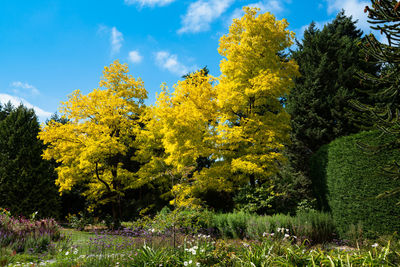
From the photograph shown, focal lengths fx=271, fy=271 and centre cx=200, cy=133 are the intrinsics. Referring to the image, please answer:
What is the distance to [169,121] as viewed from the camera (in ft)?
42.6

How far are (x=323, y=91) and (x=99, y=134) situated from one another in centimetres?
1338

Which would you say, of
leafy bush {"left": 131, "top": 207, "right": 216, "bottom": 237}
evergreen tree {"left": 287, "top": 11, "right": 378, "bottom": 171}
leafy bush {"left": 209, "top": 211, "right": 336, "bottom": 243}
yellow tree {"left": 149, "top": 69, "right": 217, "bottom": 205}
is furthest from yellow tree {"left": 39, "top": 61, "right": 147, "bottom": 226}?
evergreen tree {"left": 287, "top": 11, "right": 378, "bottom": 171}

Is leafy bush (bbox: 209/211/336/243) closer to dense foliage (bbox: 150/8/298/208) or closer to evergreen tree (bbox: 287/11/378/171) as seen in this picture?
dense foliage (bbox: 150/8/298/208)

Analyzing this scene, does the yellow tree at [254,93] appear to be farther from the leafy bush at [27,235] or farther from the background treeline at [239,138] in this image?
the leafy bush at [27,235]

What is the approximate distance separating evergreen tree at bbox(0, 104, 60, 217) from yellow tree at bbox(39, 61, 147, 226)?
1537mm

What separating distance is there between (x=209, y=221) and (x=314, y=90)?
10428 mm

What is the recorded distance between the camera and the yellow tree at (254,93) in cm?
1212

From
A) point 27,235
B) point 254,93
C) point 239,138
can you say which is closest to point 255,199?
point 239,138

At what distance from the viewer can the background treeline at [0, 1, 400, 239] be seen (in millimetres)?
10805

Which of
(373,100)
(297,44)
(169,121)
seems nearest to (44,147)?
(169,121)

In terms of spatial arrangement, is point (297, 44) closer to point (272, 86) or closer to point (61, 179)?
point (272, 86)

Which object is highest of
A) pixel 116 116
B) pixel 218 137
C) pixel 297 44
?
pixel 297 44

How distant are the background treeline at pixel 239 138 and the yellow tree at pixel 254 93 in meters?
0.06

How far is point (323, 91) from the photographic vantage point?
1634 cm
